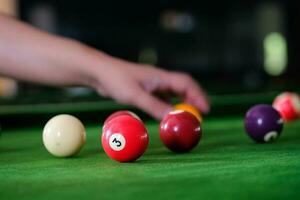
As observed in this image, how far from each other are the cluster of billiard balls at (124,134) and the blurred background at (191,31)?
437 inches

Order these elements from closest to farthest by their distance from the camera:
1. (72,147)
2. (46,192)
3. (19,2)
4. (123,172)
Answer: (46,192) → (123,172) → (72,147) → (19,2)

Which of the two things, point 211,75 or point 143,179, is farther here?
point 211,75

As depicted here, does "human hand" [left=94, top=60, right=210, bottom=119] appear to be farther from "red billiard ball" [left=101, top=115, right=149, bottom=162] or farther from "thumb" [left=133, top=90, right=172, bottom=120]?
"red billiard ball" [left=101, top=115, right=149, bottom=162]

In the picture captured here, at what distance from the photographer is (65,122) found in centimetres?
217

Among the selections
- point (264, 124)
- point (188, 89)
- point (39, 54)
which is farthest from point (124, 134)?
point (188, 89)

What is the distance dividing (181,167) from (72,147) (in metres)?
0.53

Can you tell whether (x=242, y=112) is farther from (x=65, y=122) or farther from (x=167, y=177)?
(x=167, y=177)

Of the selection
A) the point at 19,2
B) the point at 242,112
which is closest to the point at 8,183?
the point at 242,112

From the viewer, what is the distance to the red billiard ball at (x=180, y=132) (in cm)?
212

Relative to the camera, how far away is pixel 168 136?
216 cm

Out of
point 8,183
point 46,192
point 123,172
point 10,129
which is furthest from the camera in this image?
point 10,129

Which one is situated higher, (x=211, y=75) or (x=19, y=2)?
(x=19, y=2)

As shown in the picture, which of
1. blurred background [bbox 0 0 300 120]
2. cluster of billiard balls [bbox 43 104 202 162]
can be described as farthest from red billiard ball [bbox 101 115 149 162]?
blurred background [bbox 0 0 300 120]

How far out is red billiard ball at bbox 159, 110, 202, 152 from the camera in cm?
212
